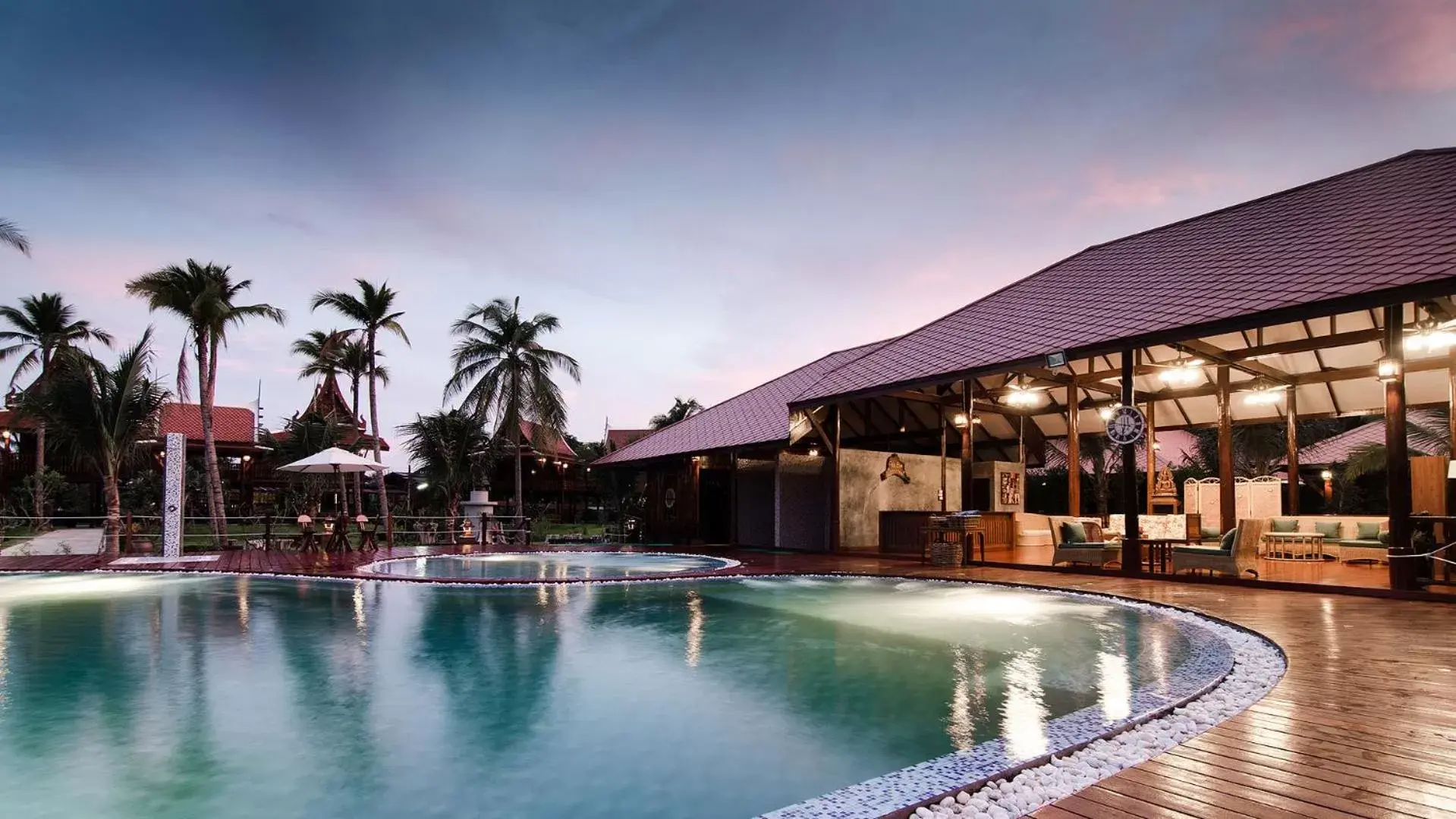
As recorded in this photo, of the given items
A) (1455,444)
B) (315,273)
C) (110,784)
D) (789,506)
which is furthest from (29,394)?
(1455,444)

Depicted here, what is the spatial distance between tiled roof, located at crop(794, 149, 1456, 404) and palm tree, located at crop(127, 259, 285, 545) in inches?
613

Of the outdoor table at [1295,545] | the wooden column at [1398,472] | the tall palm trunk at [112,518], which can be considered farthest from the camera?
the tall palm trunk at [112,518]

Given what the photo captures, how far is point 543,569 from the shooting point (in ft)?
47.6

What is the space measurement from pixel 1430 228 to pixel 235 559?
19734 mm

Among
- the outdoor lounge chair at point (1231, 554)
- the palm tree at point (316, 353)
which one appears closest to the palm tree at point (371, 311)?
A: the palm tree at point (316, 353)

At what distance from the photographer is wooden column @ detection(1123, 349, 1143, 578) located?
10727mm

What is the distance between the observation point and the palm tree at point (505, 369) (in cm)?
2558

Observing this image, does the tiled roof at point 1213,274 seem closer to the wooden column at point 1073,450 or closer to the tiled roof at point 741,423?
the wooden column at point 1073,450

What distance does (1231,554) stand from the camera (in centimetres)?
996

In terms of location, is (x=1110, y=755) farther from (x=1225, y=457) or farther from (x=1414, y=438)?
(x=1414, y=438)

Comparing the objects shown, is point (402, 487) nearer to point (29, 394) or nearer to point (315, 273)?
point (315, 273)

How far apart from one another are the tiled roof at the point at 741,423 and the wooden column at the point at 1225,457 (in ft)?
25.9

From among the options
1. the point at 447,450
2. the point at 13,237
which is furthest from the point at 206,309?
the point at 447,450

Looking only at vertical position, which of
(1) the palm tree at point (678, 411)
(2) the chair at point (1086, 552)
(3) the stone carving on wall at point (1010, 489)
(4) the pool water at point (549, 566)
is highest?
(1) the palm tree at point (678, 411)
